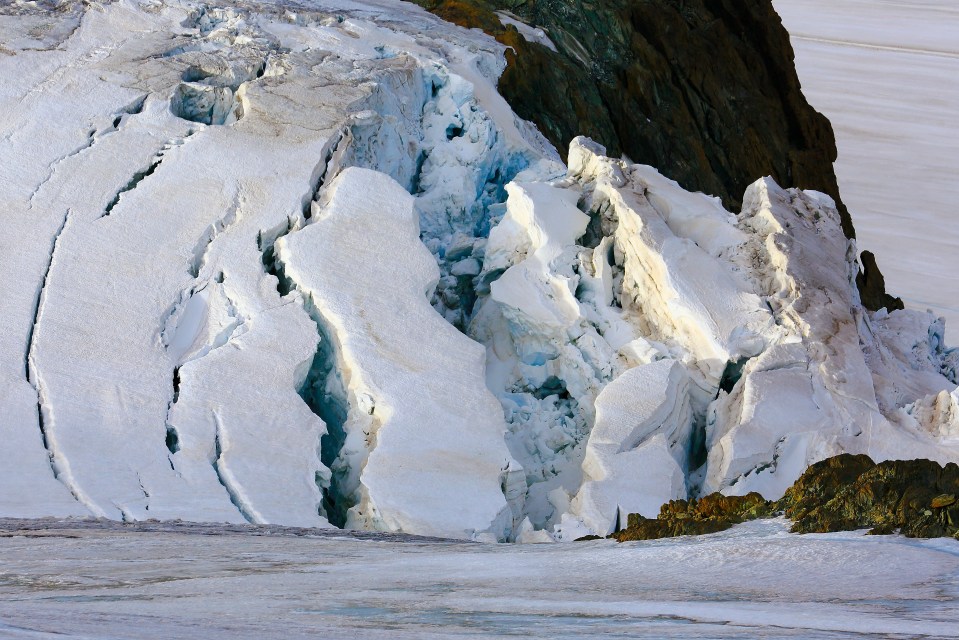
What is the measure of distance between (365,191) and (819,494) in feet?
13.1

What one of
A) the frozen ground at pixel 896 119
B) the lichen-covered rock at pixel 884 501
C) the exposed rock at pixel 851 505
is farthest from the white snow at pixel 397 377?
the frozen ground at pixel 896 119

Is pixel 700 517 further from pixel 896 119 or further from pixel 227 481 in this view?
pixel 896 119

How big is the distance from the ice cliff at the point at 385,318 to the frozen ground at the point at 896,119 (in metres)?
15.5

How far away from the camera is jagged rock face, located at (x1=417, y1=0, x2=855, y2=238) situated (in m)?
11.2

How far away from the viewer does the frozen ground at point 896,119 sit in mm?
26344

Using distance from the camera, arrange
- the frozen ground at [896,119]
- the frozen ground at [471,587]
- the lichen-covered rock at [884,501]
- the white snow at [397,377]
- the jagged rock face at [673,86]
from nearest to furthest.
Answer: the frozen ground at [471,587] < the lichen-covered rock at [884,501] < the white snow at [397,377] < the jagged rock face at [673,86] < the frozen ground at [896,119]

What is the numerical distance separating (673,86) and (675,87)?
0.14 feet

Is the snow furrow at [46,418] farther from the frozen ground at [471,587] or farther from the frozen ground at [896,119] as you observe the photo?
the frozen ground at [896,119]

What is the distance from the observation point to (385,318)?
6.47 meters

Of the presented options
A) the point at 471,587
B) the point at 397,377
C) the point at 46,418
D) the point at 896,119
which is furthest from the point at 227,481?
the point at 896,119

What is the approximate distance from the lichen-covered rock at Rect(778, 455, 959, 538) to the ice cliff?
1.31 meters

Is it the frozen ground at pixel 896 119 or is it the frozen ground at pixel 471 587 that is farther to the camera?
the frozen ground at pixel 896 119

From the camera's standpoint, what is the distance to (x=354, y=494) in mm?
5750

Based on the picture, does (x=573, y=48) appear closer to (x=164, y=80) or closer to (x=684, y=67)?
(x=684, y=67)
